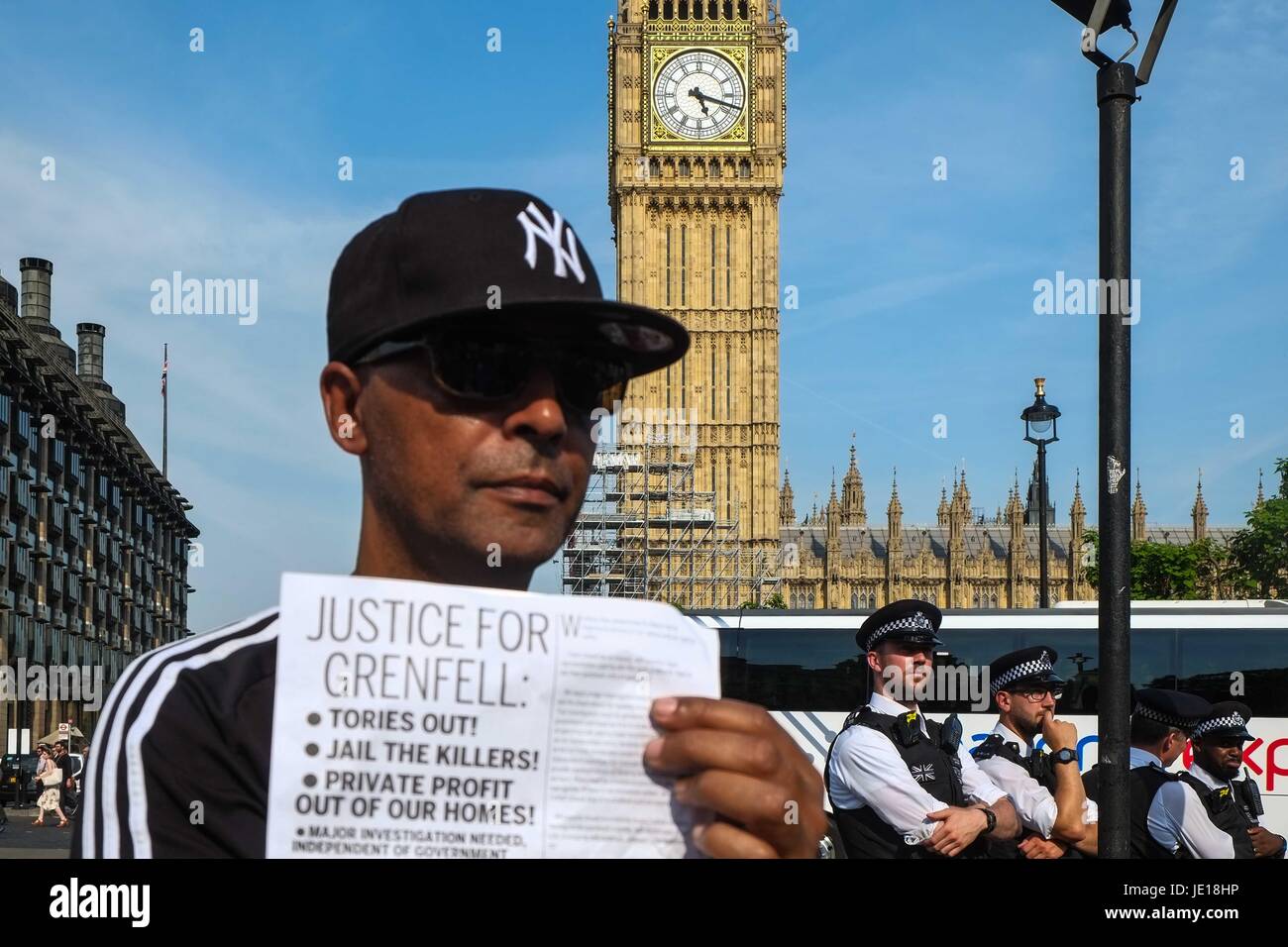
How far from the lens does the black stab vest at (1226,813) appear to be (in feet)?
20.8

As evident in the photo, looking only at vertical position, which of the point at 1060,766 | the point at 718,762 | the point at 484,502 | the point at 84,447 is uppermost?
the point at 84,447

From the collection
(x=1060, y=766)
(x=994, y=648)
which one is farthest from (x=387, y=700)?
(x=994, y=648)

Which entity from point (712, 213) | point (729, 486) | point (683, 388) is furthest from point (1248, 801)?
point (712, 213)

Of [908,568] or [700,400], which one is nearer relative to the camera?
[700,400]

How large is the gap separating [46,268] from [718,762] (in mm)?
56911

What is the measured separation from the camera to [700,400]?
70.5 meters

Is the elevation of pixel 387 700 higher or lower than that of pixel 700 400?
lower

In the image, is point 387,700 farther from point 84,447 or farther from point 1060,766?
point 84,447

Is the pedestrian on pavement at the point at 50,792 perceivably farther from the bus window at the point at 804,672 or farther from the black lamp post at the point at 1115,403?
the black lamp post at the point at 1115,403

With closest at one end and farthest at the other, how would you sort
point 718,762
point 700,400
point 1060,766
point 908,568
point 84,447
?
1. point 718,762
2. point 1060,766
3. point 84,447
4. point 700,400
5. point 908,568

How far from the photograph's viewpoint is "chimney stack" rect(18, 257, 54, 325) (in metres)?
52.9

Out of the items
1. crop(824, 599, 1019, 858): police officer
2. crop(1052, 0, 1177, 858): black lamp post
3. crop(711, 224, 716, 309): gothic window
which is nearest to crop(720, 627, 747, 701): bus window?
crop(824, 599, 1019, 858): police officer

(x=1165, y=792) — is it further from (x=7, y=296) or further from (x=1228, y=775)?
(x=7, y=296)

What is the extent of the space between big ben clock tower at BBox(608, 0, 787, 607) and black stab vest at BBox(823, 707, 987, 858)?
6156 centimetres
